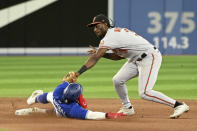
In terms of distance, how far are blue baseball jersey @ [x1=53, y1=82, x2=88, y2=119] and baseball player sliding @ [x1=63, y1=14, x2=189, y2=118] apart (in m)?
0.68

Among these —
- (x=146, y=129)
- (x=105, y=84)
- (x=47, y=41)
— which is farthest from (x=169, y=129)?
(x=47, y=41)

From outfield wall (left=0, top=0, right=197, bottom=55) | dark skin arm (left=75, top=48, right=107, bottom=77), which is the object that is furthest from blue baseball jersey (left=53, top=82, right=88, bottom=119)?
outfield wall (left=0, top=0, right=197, bottom=55)

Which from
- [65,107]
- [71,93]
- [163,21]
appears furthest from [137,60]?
[163,21]

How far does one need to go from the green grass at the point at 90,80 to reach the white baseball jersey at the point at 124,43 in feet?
11.8

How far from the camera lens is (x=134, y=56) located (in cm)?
779

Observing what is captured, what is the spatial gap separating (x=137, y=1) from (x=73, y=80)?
17.9m

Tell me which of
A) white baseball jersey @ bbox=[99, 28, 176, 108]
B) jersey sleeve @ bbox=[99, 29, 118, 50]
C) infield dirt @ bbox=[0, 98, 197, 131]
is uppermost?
jersey sleeve @ bbox=[99, 29, 118, 50]

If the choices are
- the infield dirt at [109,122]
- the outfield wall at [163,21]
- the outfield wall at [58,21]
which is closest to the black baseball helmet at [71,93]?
the infield dirt at [109,122]

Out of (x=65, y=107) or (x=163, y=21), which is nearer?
(x=65, y=107)

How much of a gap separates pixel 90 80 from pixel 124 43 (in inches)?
270

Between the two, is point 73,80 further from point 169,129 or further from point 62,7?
point 62,7

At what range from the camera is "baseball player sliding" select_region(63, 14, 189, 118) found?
24.5 ft

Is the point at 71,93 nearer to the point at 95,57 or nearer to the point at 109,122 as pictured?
the point at 95,57

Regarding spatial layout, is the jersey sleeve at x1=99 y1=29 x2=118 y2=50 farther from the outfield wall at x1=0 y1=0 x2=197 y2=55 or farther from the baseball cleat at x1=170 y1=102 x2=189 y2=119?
the outfield wall at x1=0 y1=0 x2=197 y2=55
